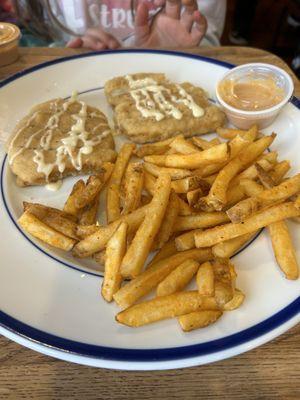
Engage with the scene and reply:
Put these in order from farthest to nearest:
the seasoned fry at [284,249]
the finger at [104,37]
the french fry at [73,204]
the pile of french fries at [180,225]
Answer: the finger at [104,37] → the french fry at [73,204] → the seasoned fry at [284,249] → the pile of french fries at [180,225]

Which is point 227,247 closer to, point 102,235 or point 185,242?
point 185,242

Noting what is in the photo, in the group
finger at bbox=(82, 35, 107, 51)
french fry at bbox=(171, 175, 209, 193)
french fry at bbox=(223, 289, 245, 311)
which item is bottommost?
french fry at bbox=(223, 289, 245, 311)

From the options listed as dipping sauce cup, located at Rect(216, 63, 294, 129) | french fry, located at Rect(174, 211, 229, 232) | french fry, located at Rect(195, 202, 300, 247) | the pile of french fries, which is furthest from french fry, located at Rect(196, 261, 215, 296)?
dipping sauce cup, located at Rect(216, 63, 294, 129)

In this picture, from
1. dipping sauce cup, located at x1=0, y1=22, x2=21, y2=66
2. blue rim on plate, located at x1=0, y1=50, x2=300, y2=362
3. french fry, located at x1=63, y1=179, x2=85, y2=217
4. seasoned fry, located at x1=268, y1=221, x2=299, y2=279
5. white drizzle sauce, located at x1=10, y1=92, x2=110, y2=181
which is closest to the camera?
blue rim on plate, located at x1=0, y1=50, x2=300, y2=362

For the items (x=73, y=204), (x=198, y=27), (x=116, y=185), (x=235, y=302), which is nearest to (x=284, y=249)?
(x=235, y=302)

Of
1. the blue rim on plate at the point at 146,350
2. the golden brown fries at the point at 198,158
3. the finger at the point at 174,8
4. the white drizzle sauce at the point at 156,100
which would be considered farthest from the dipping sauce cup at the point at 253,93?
the blue rim on plate at the point at 146,350

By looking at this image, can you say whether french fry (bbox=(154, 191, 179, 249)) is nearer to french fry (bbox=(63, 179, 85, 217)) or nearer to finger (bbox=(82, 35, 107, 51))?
french fry (bbox=(63, 179, 85, 217))

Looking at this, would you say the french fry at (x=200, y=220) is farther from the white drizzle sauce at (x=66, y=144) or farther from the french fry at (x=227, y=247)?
the white drizzle sauce at (x=66, y=144)

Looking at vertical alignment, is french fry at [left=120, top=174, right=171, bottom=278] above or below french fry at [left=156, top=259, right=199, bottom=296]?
above
